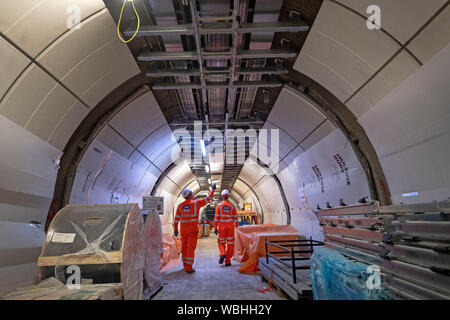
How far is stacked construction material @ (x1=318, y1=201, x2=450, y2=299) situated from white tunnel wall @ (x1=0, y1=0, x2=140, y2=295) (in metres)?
4.13

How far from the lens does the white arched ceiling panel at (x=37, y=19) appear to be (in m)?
2.72

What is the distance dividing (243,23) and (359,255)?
3.42 meters

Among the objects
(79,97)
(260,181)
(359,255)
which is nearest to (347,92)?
(359,255)

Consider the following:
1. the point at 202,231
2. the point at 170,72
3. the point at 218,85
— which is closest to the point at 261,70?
the point at 218,85

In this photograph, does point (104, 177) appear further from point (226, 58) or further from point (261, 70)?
point (261, 70)

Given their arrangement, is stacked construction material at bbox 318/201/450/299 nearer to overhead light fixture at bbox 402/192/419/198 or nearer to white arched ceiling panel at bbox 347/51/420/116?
overhead light fixture at bbox 402/192/419/198

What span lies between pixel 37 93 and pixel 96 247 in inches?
88.4

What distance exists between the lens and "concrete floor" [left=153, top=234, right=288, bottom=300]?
4.57 m

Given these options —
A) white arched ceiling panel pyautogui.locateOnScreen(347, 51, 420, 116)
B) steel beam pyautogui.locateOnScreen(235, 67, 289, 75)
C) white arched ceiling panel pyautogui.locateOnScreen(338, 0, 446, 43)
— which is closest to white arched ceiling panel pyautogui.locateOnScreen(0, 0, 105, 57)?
steel beam pyautogui.locateOnScreen(235, 67, 289, 75)

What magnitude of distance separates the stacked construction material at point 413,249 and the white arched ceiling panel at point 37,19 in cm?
407

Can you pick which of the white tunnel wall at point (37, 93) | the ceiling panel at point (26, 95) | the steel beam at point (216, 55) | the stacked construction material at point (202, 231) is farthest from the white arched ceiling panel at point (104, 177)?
the stacked construction material at point (202, 231)

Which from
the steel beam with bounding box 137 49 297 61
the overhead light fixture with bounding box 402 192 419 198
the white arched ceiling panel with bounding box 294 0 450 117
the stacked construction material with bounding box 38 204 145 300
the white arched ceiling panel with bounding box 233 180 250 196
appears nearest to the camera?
the white arched ceiling panel with bounding box 294 0 450 117

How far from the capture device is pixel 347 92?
4.54 m
